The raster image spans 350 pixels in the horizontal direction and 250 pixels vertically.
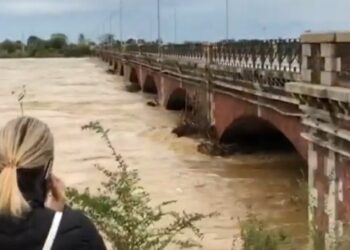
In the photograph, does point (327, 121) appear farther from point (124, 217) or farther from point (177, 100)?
point (177, 100)

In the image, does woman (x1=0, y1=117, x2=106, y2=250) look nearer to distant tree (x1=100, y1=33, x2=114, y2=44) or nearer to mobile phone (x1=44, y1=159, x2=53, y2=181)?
mobile phone (x1=44, y1=159, x2=53, y2=181)

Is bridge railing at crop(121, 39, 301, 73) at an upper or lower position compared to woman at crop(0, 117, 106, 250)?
lower

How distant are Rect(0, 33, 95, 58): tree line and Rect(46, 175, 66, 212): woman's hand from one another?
153 m

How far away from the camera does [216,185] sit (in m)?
23.5

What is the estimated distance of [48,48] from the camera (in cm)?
15925

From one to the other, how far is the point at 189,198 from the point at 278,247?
1291 centimetres

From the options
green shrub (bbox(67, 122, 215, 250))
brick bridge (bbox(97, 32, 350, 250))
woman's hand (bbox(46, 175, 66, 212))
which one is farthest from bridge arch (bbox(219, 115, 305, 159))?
woman's hand (bbox(46, 175, 66, 212))

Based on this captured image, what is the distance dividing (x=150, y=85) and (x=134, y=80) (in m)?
10.3

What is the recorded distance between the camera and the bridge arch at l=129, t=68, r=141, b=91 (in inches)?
2635

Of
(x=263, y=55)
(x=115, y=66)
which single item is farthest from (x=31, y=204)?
(x=115, y=66)

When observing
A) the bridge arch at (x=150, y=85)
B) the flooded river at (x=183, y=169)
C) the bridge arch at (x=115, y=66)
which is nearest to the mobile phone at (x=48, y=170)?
the flooded river at (x=183, y=169)

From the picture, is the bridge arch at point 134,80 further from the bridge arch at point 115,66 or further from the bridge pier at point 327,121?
the bridge pier at point 327,121

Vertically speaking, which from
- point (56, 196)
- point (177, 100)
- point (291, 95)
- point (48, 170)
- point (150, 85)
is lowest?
point (150, 85)

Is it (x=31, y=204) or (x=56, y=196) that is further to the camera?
(x=56, y=196)
